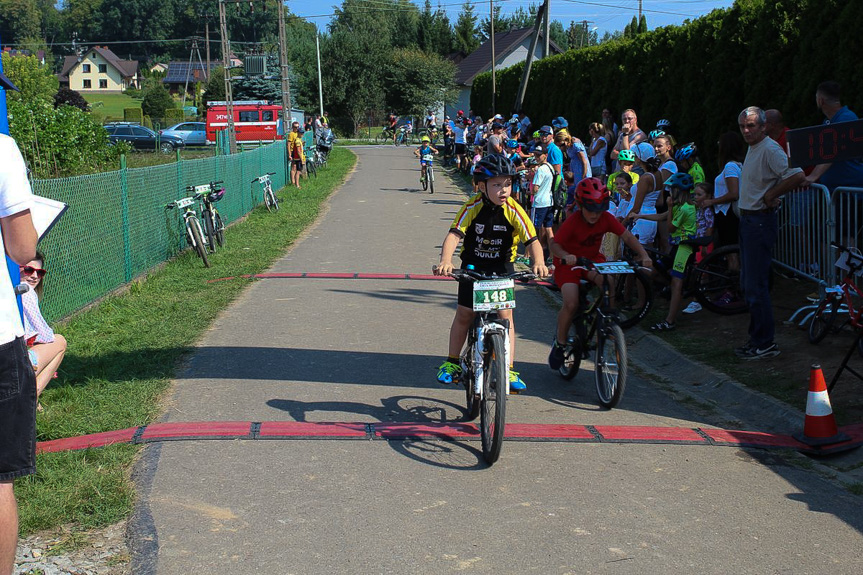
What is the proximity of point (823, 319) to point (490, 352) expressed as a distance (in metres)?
3.76

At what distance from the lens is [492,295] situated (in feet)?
19.6

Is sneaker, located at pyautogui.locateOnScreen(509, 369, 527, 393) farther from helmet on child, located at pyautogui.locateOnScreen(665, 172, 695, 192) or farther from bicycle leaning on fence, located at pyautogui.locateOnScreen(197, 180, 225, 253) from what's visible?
bicycle leaning on fence, located at pyautogui.locateOnScreen(197, 180, 225, 253)

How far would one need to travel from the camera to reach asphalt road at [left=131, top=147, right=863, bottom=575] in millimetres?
4457

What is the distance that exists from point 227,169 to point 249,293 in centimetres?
800

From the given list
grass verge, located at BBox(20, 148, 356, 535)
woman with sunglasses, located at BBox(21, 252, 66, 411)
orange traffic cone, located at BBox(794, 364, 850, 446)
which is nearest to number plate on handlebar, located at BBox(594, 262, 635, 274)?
orange traffic cone, located at BBox(794, 364, 850, 446)

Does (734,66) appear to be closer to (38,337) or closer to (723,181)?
(723,181)

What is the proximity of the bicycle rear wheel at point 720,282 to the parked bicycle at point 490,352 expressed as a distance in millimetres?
4278

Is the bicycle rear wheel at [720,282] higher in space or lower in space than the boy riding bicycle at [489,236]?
lower

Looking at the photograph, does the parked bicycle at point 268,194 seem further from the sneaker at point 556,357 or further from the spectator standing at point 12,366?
the spectator standing at point 12,366

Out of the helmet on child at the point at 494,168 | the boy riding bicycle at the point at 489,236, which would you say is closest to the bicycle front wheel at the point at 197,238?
the boy riding bicycle at the point at 489,236

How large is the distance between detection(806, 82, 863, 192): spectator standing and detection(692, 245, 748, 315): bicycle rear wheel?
1154 mm

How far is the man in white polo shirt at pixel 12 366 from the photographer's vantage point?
11.4 feet

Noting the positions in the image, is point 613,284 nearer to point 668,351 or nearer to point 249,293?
point 668,351

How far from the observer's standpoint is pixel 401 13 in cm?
11031
